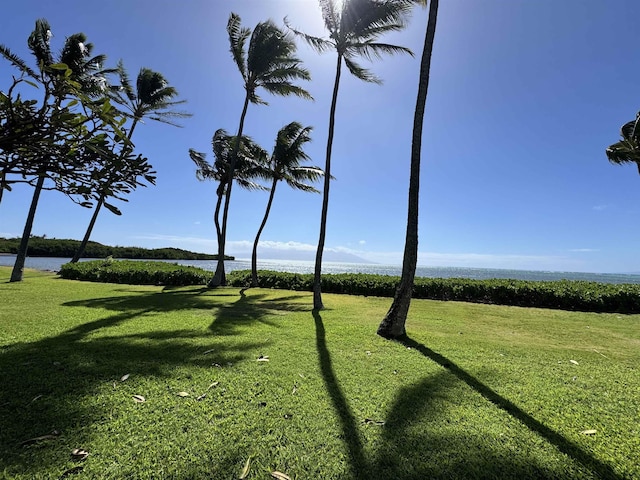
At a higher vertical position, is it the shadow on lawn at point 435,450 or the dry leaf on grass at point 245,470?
the shadow on lawn at point 435,450

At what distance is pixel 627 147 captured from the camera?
14.0 metres

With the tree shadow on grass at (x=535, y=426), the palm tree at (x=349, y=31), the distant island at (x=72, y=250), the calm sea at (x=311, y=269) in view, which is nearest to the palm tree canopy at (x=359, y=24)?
the palm tree at (x=349, y=31)

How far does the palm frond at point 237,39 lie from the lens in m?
15.8

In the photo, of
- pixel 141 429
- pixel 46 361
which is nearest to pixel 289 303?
pixel 46 361

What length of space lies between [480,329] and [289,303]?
627 centimetres

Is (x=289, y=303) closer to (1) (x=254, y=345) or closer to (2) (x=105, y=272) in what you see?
(1) (x=254, y=345)

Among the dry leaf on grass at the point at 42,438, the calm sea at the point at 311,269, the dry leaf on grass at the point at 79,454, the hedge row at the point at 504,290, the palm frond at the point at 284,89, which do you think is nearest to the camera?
the dry leaf on grass at the point at 79,454

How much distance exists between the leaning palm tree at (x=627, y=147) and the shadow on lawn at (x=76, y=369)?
51.5ft

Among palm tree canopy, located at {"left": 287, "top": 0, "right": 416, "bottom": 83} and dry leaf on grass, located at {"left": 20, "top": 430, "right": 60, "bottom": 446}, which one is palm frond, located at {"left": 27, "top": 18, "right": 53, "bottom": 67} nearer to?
palm tree canopy, located at {"left": 287, "top": 0, "right": 416, "bottom": 83}

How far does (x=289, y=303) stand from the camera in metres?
11.6

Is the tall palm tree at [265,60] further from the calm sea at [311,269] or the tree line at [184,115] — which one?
the calm sea at [311,269]

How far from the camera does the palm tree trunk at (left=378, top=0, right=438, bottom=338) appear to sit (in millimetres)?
6777

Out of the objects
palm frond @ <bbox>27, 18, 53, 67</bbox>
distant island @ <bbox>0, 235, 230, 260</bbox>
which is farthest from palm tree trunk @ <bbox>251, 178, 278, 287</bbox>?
distant island @ <bbox>0, 235, 230, 260</bbox>

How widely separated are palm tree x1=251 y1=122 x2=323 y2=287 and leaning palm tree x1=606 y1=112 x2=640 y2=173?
13.3 m
